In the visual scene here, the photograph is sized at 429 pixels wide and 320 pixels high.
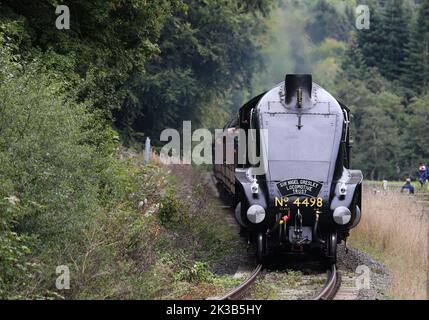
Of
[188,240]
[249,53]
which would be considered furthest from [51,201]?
[249,53]

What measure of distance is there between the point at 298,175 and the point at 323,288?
263 centimetres

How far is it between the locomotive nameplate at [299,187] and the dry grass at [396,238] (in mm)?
2096

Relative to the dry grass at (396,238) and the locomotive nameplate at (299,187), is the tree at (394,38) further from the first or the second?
the locomotive nameplate at (299,187)

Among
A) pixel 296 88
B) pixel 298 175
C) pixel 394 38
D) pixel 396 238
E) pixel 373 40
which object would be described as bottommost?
pixel 396 238

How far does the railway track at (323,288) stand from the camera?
494 inches

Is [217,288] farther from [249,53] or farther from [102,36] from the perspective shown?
[249,53]

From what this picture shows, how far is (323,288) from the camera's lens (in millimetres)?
13438

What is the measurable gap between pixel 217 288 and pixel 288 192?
2.51 metres

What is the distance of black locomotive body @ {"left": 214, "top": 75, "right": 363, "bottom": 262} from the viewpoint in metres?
15.0

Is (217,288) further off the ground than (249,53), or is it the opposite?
(249,53)

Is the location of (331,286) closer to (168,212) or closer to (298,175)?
(298,175)

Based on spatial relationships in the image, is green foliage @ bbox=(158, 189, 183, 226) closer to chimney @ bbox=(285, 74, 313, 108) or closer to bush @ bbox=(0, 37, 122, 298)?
chimney @ bbox=(285, 74, 313, 108)

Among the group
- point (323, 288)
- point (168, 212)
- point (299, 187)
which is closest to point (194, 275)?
point (323, 288)

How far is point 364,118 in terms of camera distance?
52.9 m
